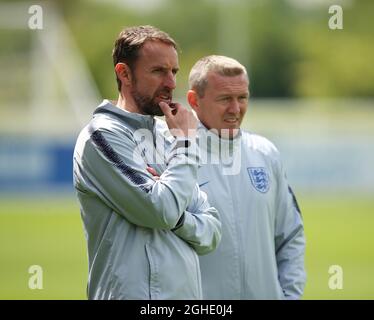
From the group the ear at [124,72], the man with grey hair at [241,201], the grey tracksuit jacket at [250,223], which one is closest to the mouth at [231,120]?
the man with grey hair at [241,201]

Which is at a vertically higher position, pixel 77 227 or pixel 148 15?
pixel 148 15

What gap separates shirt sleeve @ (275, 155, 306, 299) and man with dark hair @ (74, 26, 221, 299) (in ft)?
2.80

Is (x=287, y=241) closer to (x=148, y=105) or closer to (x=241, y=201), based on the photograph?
(x=241, y=201)

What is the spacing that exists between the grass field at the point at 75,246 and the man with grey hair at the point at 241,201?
5023mm

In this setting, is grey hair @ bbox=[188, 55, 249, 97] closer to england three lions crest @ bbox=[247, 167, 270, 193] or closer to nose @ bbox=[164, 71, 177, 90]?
england three lions crest @ bbox=[247, 167, 270, 193]

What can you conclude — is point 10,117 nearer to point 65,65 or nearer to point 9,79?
point 9,79

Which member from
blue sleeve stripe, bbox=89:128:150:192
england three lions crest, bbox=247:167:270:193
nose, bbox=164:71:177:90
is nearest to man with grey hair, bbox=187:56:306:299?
england three lions crest, bbox=247:167:270:193

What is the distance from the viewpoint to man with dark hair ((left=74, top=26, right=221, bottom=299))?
13.6 ft

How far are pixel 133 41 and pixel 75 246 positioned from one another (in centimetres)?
1074

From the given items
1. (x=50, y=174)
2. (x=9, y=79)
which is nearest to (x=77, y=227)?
(x=50, y=174)

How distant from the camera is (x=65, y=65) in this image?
1191 inches

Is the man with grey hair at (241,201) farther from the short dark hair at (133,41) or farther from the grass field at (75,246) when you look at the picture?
the grass field at (75,246)

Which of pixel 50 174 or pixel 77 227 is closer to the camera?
pixel 77 227
